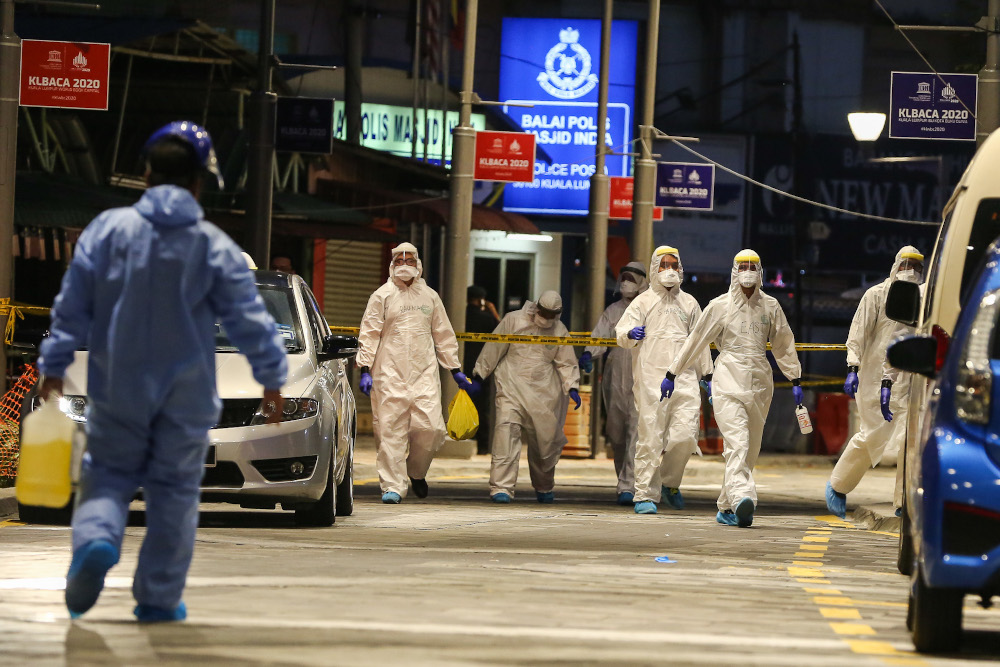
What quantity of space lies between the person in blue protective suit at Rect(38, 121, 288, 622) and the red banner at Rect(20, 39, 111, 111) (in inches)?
417

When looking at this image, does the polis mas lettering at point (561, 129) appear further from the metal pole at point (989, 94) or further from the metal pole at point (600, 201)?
the metal pole at point (989, 94)

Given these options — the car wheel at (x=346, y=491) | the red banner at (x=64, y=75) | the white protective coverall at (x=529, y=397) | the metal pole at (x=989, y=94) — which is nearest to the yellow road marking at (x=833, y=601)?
the car wheel at (x=346, y=491)

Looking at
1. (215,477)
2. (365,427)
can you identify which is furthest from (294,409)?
(365,427)

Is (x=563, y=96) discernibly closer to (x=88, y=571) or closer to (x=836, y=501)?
(x=836, y=501)

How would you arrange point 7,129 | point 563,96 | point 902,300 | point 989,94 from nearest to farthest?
point 902,300, point 7,129, point 989,94, point 563,96

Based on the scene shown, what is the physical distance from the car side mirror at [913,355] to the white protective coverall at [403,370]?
8.66m

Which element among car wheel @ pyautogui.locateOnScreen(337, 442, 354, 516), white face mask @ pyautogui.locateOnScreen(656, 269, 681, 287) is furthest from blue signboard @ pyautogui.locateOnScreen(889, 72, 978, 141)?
car wheel @ pyautogui.locateOnScreen(337, 442, 354, 516)

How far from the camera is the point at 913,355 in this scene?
7980 mm

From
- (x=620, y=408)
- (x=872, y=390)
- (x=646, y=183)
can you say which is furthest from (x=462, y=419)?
(x=646, y=183)

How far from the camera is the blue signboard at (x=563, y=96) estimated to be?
43.1 m

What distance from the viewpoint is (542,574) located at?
975cm

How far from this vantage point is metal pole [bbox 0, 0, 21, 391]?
1638 centimetres

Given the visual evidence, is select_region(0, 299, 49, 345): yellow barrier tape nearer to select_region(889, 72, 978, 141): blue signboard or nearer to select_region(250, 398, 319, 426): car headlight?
select_region(250, 398, 319, 426): car headlight

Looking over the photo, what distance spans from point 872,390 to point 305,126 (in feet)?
29.4
